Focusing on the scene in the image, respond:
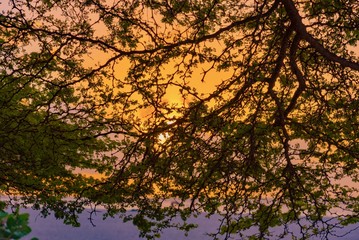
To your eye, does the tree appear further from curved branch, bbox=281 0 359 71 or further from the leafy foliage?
the leafy foliage

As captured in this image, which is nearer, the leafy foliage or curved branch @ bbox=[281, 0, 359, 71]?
the leafy foliage

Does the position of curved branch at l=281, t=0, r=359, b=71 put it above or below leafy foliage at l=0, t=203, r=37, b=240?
above

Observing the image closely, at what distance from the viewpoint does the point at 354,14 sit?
11.1 m

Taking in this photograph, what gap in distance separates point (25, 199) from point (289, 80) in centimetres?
769

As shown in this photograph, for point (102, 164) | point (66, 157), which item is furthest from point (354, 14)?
point (102, 164)

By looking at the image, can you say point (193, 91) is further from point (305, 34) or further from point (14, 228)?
point (14, 228)

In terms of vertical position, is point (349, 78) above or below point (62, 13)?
below

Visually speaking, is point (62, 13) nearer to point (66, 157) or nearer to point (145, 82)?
point (145, 82)

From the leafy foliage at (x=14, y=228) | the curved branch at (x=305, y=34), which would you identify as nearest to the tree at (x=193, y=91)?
the curved branch at (x=305, y=34)

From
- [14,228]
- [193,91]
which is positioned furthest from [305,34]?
[14,228]

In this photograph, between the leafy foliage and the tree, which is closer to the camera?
the leafy foliage

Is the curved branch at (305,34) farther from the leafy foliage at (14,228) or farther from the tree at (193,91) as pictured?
the leafy foliage at (14,228)

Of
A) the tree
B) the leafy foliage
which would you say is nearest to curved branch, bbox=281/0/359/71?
the tree

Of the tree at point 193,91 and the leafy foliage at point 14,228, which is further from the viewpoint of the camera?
the tree at point 193,91
